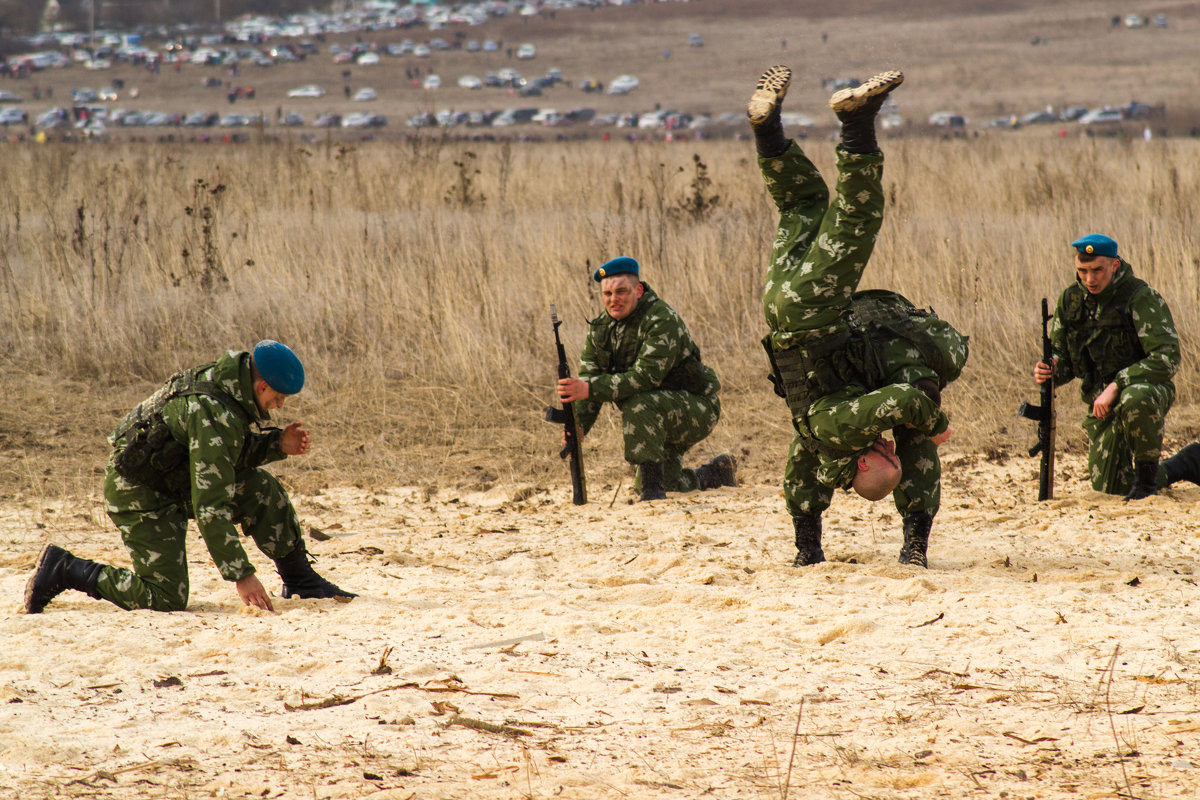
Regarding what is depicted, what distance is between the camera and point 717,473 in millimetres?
6758

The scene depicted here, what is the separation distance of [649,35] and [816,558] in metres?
84.7

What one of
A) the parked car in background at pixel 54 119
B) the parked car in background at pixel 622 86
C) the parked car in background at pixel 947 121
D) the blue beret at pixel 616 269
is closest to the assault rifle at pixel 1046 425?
the blue beret at pixel 616 269

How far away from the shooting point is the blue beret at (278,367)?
4.00 m

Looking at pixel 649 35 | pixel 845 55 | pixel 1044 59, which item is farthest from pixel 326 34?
pixel 845 55

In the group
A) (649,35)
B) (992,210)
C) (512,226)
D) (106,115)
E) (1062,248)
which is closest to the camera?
(1062,248)

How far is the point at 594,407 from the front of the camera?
6730 mm

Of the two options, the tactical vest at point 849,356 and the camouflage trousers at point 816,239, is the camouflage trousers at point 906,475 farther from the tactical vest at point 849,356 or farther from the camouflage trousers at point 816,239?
the camouflage trousers at point 816,239

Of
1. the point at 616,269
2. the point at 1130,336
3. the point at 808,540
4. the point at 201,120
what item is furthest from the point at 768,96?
the point at 201,120

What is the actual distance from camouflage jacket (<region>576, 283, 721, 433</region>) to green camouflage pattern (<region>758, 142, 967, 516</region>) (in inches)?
73.5

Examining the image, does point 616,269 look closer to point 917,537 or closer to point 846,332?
point 846,332

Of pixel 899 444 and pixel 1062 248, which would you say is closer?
pixel 899 444

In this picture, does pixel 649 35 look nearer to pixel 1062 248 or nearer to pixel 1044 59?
Answer: pixel 1044 59

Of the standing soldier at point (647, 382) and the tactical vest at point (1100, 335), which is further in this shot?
the standing soldier at point (647, 382)

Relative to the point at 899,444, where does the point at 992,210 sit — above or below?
above
